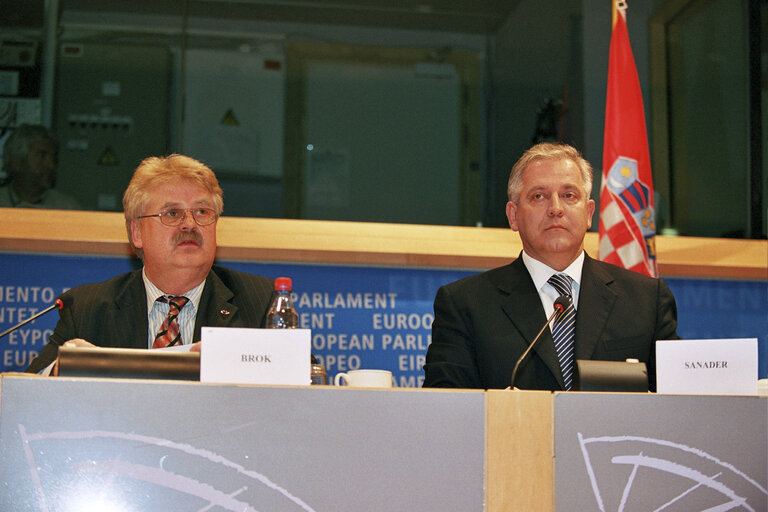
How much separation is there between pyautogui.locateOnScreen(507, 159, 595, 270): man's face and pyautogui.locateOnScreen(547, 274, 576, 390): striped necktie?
0.34ft

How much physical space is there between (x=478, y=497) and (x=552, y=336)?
0.95 metres

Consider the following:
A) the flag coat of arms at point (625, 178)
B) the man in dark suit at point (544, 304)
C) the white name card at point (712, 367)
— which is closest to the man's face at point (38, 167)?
the man in dark suit at point (544, 304)

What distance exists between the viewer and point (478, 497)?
119 cm

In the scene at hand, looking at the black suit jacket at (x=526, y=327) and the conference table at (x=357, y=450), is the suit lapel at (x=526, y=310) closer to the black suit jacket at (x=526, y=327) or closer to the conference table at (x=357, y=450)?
the black suit jacket at (x=526, y=327)

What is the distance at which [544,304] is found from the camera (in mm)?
2223

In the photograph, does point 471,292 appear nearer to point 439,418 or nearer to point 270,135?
point 439,418

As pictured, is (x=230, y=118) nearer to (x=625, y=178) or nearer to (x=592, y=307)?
(x=625, y=178)

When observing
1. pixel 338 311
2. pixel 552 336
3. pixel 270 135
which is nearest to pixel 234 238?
pixel 338 311

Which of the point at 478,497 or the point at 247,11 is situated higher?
the point at 247,11

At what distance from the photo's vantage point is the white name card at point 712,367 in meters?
1.34

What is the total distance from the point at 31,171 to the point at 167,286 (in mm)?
1656

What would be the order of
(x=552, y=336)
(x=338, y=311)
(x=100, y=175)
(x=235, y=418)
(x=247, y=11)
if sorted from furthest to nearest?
(x=247, y=11) < (x=100, y=175) < (x=338, y=311) < (x=552, y=336) < (x=235, y=418)

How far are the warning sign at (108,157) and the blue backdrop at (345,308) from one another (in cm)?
74

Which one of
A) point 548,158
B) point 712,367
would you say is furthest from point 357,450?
point 548,158
